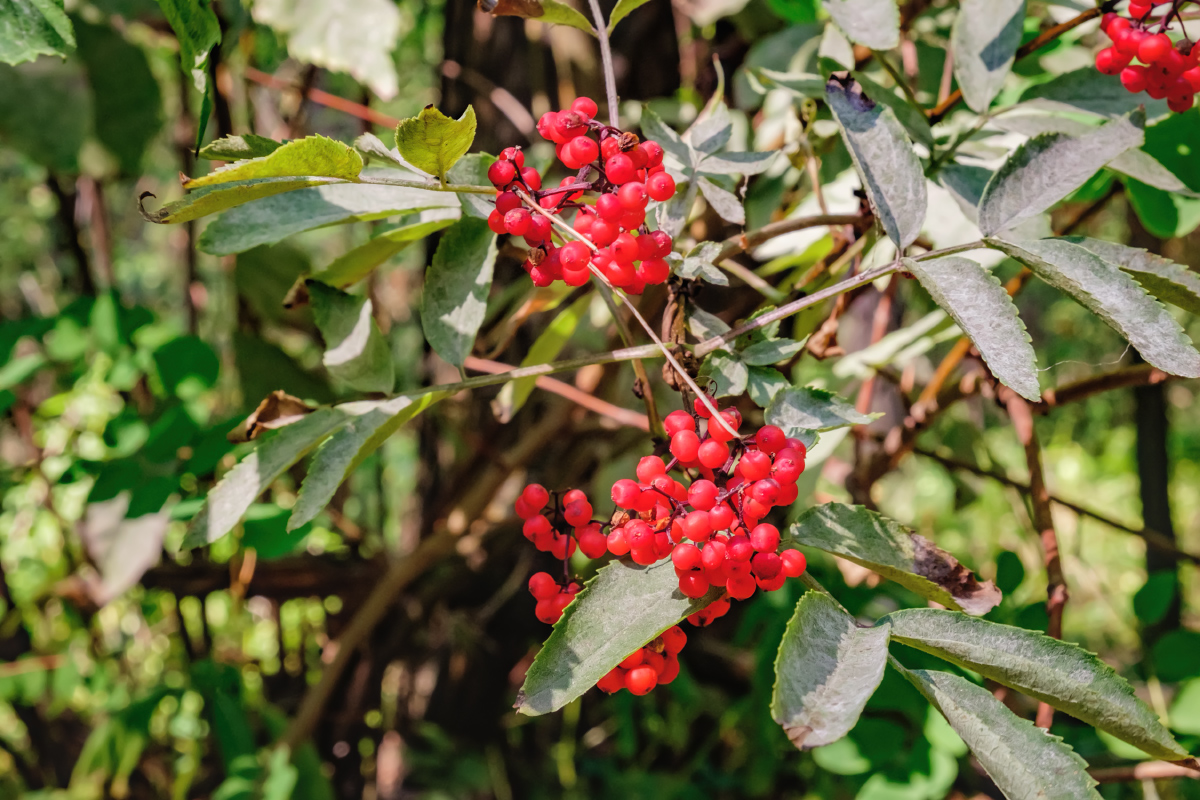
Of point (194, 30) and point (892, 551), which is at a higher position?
point (194, 30)

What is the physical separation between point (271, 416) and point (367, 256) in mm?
135

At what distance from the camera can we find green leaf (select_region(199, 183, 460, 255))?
478 mm

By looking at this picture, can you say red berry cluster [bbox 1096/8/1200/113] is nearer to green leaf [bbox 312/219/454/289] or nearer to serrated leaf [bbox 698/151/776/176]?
serrated leaf [bbox 698/151/776/176]

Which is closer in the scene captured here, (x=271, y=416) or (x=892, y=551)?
(x=892, y=551)

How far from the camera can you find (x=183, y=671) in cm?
120

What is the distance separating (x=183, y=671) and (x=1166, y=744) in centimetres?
124

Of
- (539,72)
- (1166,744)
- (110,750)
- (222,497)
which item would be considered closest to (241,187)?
(222,497)

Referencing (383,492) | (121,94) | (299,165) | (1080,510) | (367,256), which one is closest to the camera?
(299,165)

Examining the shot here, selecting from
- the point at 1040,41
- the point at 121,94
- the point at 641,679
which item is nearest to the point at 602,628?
the point at 641,679

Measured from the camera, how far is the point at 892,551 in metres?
0.40

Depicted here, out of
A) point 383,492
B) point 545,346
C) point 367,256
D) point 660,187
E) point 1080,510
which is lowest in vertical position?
point 383,492

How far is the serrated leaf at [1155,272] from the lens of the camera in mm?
390

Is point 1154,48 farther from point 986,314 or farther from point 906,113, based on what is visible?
point 986,314

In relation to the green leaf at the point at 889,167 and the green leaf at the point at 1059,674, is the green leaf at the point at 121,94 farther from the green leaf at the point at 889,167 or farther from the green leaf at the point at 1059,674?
the green leaf at the point at 1059,674
